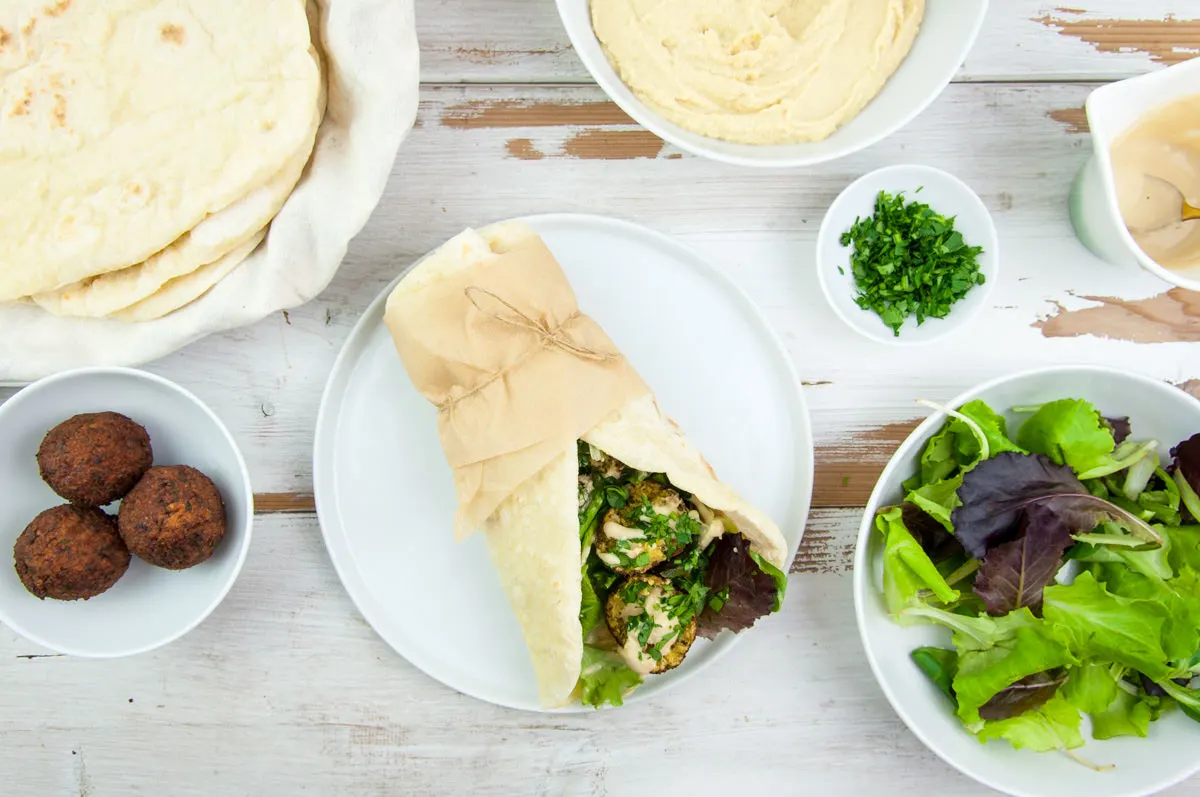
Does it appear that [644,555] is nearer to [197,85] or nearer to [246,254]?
[246,254]

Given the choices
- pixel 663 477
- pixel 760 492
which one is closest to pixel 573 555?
pixel 663 477

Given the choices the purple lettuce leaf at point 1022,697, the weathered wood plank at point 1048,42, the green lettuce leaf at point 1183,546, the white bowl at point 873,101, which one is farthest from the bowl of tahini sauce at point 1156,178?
the purple lettuce leaf at point 1022,697

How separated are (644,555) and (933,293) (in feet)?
3.03

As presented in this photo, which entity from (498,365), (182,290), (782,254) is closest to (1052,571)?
(782,254)

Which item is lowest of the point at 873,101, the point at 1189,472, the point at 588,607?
the point at 588,607

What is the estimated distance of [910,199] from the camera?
2168 mm

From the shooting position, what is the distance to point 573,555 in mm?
1828

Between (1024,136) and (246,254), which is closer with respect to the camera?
(246,254)

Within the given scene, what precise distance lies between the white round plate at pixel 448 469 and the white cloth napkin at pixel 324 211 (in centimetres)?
22

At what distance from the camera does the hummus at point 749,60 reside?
197 cm

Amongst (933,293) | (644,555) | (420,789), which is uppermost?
(933,293)

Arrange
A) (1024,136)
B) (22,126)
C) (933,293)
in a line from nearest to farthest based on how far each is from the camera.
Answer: (22,126)
(933,293)
(1024,136)

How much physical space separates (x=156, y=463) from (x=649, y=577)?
115cm

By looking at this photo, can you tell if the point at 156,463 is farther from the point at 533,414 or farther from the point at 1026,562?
the point at 1026,562
